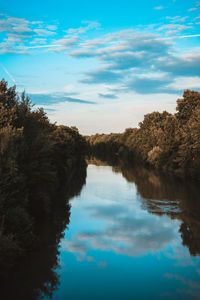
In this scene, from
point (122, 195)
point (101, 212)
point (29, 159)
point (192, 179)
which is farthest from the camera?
point (192, 179)

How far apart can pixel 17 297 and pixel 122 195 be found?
A: 29.3 metres

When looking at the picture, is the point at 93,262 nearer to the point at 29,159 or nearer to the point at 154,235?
the point at 154,235

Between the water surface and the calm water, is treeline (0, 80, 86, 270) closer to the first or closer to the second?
the calm water

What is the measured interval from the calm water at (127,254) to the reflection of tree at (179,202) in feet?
0.25

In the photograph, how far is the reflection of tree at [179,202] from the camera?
24.1m

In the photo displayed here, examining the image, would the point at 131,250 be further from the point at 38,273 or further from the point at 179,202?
the point at 179,202

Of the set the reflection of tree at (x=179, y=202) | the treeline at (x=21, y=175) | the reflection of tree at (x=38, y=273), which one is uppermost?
the treeline at (x=21, y=175)

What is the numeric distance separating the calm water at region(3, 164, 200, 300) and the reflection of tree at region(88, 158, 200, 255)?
8 centimetres

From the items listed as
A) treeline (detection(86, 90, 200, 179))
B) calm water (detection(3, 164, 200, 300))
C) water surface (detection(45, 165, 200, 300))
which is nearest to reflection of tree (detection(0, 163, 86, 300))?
calm water (detection(3, 164, 200, 300))

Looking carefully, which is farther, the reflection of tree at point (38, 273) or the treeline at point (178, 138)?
the treeline at point (178, 138)

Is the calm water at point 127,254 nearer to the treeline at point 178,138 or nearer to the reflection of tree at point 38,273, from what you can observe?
the reflection of tree at point 38,273

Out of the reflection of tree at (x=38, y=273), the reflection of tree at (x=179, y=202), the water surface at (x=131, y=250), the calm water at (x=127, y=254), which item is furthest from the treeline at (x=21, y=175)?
the reflection of tree at (x=179, y=202)

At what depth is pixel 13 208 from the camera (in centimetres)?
1814

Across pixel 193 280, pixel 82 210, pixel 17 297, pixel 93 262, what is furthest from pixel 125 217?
pixel 17 297
